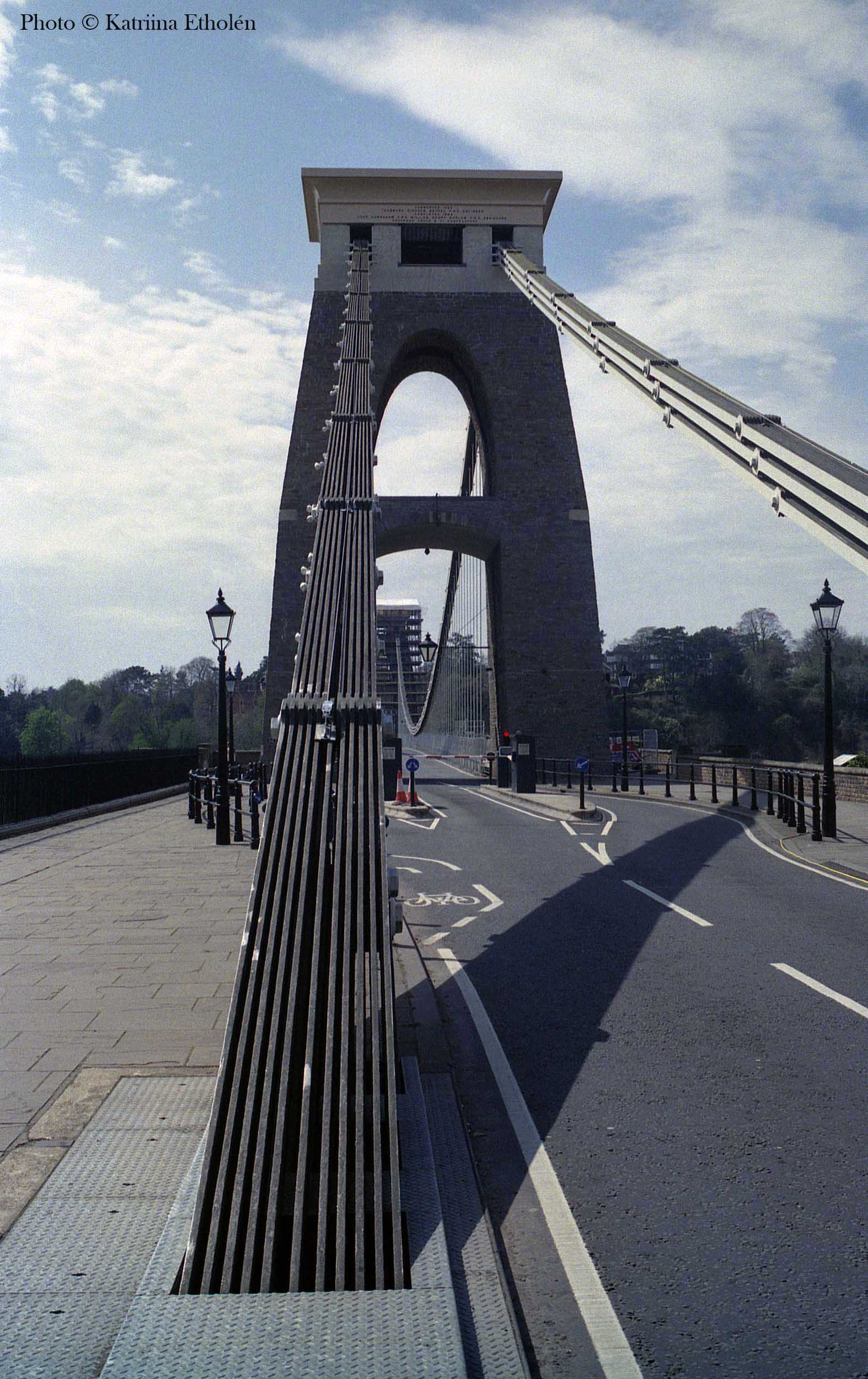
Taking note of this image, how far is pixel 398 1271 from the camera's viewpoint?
3416mm

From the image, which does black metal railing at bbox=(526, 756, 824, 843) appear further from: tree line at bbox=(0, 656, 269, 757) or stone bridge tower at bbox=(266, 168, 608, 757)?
tree line at bbox=(0, 656, 269, 757)

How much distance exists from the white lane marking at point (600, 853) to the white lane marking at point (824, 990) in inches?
255

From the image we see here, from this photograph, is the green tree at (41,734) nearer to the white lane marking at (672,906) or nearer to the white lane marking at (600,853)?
the white lane marking at (600,853)

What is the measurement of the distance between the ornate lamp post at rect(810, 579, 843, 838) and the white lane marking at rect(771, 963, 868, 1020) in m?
9.11

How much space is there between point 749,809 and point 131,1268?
20.4m

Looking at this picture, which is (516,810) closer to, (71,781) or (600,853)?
(71,781)

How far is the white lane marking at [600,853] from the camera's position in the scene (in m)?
14.5

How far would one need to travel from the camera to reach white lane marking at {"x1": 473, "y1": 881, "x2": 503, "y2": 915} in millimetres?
10820

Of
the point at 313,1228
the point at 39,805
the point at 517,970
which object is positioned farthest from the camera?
the point at 39,805

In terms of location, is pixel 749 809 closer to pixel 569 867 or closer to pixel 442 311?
pixel 569 867

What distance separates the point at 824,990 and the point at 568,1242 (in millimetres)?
3955

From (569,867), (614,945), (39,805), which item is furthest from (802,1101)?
(39,805)

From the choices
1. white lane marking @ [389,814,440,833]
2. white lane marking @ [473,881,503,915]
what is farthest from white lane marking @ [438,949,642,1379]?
white lane marking @ [389,814,440,833]

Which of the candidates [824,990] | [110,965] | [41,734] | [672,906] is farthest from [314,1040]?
[41,734]
